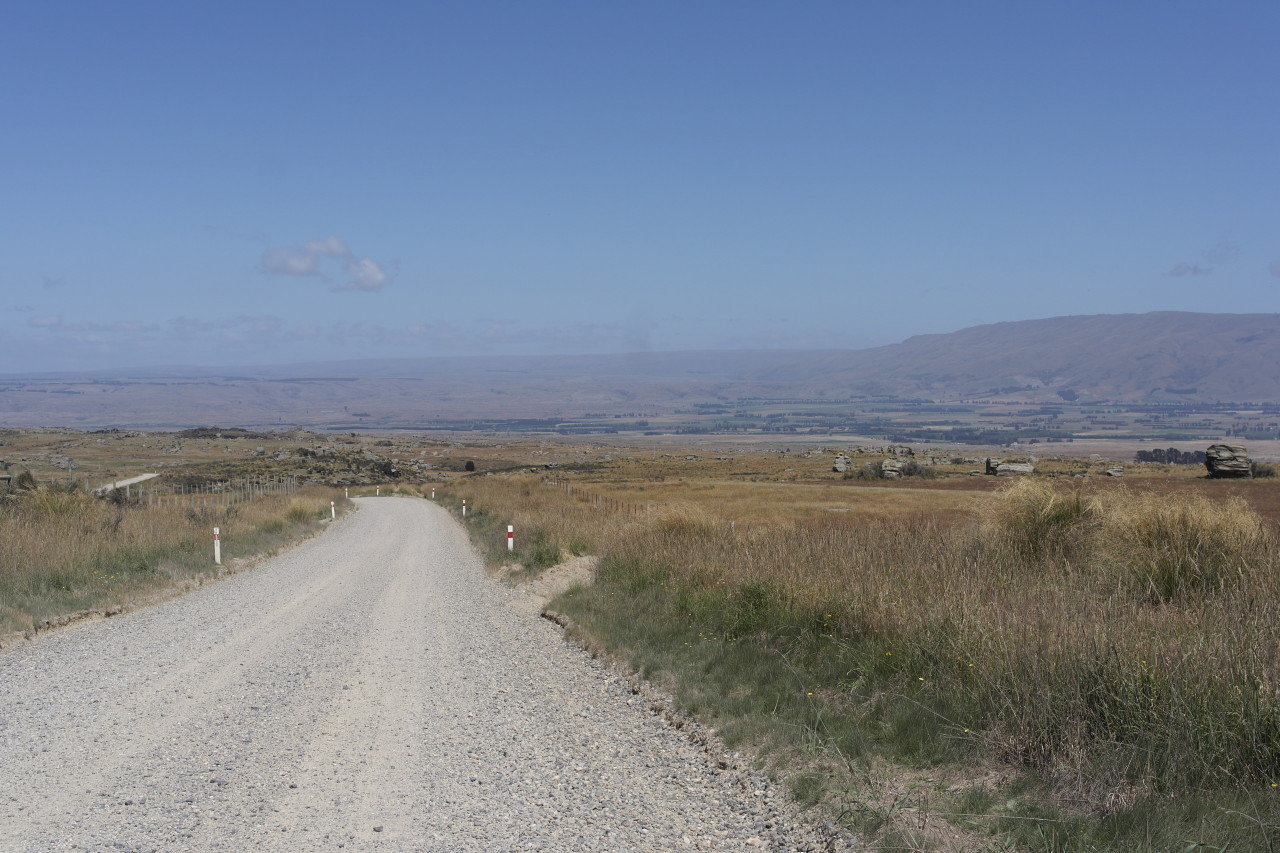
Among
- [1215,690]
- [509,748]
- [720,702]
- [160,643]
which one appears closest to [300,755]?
[509,748]

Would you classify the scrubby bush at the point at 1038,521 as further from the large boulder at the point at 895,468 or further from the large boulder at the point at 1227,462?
the large boulder at the point at 895,468

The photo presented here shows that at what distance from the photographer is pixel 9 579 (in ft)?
49.5

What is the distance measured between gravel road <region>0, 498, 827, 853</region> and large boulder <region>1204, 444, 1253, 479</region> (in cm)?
3927

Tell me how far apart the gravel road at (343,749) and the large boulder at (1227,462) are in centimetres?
3927

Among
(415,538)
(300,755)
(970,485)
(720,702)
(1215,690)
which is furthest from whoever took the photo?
(970,485)

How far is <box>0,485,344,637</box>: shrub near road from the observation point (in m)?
14.8

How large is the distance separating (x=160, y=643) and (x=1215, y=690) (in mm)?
11902

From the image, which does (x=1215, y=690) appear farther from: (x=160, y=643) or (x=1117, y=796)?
(x=160, y=643)

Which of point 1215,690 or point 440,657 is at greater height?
point 1215,690

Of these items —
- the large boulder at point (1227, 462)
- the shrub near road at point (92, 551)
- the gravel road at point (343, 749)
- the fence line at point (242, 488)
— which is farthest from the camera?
the fence line at point (242, 488)

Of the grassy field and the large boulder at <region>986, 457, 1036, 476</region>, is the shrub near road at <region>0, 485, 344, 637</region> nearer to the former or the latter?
the grassy field

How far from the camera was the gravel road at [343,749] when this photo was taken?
19.8 feet

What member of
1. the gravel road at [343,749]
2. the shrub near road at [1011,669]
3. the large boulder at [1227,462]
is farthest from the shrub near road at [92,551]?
the large boulder at [1227,462]

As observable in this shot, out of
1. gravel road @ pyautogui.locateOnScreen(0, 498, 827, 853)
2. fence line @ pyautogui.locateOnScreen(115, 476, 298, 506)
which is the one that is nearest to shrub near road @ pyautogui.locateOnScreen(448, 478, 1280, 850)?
gravel road @ pyautogui.locateOnScreen(0, 498, 827, 853)
